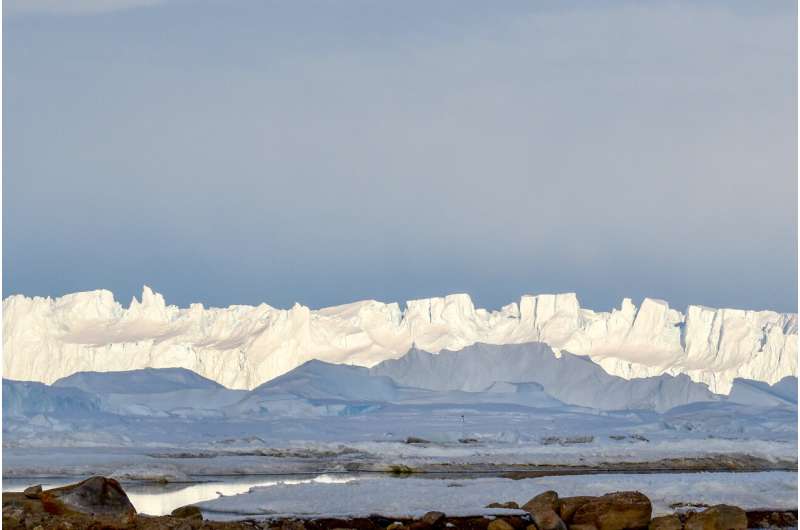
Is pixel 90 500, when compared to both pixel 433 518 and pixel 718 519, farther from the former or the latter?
pixel 718 519

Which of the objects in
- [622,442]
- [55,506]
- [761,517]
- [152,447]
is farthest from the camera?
[622,442]

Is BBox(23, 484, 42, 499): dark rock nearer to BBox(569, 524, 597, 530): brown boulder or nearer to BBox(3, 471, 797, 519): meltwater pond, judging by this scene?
BBox(3, 471, 797, 519): meltwater pond

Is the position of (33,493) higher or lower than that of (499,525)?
higher

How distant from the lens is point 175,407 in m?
75.8

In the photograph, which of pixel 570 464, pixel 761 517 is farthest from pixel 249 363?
pixel 761 517

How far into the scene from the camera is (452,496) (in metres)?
19.5

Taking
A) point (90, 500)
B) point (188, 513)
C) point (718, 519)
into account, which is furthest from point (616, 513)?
point (90, 500)

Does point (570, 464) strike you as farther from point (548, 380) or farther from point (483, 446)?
point (548, 380)

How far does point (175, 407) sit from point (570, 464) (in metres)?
44.2

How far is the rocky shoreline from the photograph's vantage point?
15.7 m

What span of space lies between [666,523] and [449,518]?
2815 mm

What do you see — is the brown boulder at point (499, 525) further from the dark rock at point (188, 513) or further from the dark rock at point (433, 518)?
the dark rock at point (188, 513)

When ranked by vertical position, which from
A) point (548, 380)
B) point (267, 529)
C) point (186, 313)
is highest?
point (186, 313)

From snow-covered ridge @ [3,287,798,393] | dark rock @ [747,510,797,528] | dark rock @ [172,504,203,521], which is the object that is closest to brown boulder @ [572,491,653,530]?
dark rock @ [747,510,797,528]
